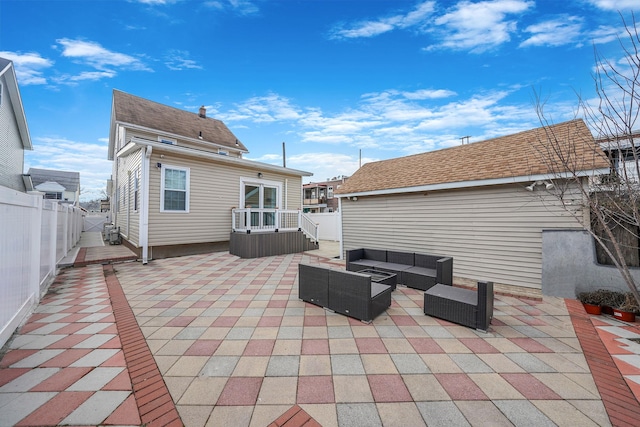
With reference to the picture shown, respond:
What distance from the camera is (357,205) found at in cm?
831

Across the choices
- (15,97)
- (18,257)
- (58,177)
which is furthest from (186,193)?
(58,177)

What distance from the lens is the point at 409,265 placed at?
565 centimetres

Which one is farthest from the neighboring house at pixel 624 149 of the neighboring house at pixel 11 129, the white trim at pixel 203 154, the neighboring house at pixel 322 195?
the neighboring house at pixel 322 195

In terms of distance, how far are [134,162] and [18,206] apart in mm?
6822

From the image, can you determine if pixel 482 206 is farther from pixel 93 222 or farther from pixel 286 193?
pixel 93 222

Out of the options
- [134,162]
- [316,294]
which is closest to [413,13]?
[316,294]

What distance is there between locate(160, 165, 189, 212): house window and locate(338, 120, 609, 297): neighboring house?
6094mm

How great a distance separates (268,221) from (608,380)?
943 centimetres

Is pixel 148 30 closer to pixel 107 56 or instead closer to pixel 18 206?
pixel 107 56

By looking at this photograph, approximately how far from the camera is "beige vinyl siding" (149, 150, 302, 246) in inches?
312

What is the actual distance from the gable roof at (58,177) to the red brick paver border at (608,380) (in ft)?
110

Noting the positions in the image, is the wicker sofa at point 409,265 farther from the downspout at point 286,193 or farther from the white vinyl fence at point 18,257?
the downspout at point 286,193

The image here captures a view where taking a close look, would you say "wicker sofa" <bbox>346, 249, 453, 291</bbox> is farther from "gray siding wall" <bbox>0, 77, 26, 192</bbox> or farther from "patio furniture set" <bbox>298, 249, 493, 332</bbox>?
"gray siding wall" <bbox>0, 77, 26, 192</bbox>

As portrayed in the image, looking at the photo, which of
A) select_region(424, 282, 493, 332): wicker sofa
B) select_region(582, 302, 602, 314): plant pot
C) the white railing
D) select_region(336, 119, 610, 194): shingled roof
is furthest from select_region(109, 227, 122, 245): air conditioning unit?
select_region(582, 302, 602, 314): plant pot
